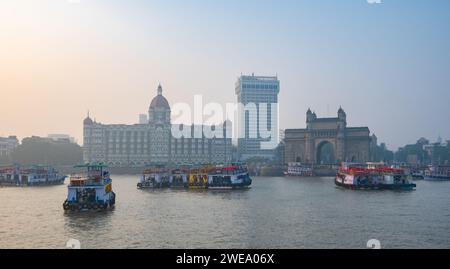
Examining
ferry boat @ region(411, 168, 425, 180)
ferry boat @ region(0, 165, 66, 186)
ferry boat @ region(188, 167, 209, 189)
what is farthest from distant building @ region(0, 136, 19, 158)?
ferry boat @ region(411, 168, 425, 180)

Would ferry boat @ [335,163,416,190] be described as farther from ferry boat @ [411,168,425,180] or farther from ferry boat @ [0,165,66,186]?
ferry boat @ [0,165,66,186]

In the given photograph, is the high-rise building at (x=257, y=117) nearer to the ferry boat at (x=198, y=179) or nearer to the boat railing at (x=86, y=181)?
the ferry boat at (x=198, y=179)

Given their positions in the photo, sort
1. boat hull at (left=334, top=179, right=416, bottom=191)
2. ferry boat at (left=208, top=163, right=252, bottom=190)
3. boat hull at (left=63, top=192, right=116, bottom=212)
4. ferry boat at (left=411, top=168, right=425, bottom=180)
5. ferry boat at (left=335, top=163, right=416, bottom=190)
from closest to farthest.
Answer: boat hull at (left=63, top=192, right=116, bottom=212), boat hull at (left=334, top=179, right=416, bottom=191), ferry boat at (left=335, top=163, right=416, bottom=190), ferry boat at (left=208, top=163, right=252, bottom=190), ferry boat at (left=411, top=168, right=425, bottom=180)

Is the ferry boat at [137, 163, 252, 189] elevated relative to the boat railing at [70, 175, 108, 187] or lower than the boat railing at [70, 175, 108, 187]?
lower

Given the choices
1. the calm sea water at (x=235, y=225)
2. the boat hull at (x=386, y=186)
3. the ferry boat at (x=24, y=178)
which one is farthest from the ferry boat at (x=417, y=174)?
the ferry boat at (x=24, y=178)

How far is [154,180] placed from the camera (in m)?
57.8

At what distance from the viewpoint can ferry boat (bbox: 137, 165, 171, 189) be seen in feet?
187

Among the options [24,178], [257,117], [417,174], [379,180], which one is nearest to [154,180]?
[24,178]

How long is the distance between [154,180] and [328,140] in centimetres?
5089

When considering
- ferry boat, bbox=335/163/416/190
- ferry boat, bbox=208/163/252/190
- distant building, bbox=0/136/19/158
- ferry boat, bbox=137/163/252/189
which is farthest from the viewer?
distant building, bbox=0/136/19/158

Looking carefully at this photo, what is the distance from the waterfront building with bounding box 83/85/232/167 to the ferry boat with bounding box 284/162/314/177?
64.4 ft

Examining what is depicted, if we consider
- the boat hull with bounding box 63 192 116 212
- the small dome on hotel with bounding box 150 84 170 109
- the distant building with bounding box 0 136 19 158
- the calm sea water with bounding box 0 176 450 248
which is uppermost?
the small dome on hotel with bounding box 150 84 170 109

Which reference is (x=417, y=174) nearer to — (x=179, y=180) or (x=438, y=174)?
(x=438, y=174)
